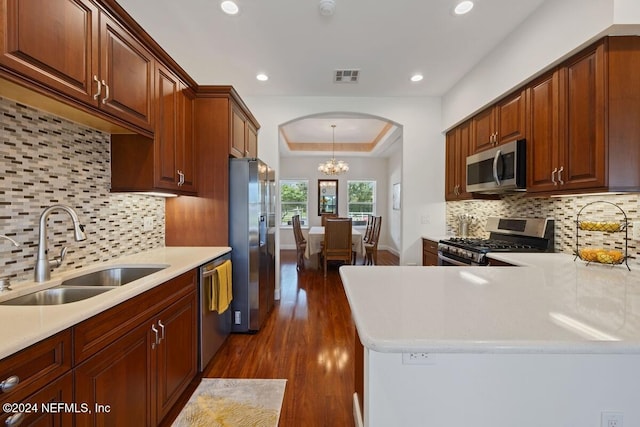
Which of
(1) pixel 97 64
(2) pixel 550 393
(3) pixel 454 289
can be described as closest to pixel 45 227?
(1) pixel 97 64

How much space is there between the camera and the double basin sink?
1.37m

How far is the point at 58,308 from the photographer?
3.57 feet

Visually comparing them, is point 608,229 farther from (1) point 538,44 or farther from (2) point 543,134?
(1) point 538,44

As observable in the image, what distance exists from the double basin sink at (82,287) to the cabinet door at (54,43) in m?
0.96

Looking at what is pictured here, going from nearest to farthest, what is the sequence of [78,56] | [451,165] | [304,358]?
[78,56] → [304,358] → [451,165]

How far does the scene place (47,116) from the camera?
1.55 m

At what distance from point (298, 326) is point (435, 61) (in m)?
3.23

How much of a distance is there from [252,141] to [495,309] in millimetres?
3220

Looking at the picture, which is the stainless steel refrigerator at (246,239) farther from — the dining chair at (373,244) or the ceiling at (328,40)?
the dining chair at (373,244)

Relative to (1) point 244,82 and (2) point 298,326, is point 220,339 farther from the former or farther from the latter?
(1) point 244,82

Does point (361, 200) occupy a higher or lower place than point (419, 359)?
higher

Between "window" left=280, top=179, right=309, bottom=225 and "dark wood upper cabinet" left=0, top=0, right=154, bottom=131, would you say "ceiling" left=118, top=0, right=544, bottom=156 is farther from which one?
"window" left=280, top=179, right=309, bottom=225

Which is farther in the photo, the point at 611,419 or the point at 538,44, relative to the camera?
the point at 538,44

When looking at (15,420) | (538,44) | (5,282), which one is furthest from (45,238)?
(538,44)
